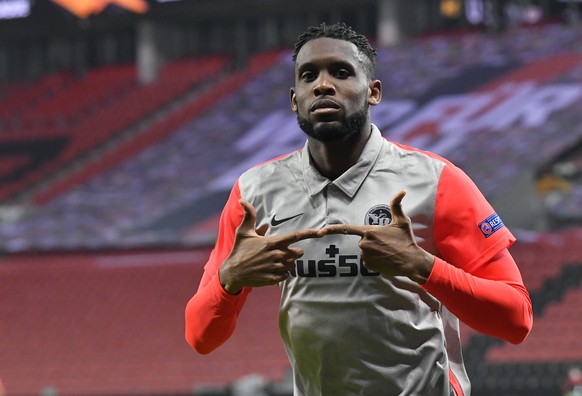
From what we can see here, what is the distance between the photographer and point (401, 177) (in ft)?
8.11

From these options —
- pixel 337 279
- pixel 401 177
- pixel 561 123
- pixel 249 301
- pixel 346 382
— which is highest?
pixel 401 177

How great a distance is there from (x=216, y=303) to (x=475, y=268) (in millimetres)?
652

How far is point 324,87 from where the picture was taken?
93.9 inches

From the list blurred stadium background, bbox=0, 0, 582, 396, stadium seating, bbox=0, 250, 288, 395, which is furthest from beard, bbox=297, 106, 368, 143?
stadium seating, bbox=0, 250, 288, 395

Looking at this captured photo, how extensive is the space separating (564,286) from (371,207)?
12199 millimetres

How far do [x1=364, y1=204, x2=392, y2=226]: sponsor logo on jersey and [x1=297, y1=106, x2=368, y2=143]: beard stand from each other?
20 centimetres

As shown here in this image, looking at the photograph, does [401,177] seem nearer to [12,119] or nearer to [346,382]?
[346,382]

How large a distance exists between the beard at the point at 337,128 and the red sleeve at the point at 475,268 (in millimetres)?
251

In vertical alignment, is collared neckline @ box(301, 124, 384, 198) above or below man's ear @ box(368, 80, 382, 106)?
below

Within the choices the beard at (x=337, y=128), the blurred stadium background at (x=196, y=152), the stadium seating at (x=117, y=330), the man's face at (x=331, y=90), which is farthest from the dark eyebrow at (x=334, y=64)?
the stadium seating at (x=117, y=330)

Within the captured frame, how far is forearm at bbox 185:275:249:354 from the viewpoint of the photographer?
245 cm

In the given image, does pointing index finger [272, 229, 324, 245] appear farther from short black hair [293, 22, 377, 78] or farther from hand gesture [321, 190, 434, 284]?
short black hair [293, 22, 377, 78]

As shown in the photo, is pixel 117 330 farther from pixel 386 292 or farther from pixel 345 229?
pixel 345 229

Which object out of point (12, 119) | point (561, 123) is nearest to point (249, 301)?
point (561, 123)
